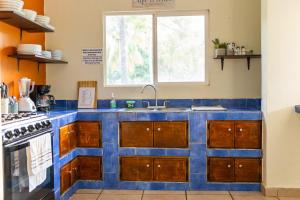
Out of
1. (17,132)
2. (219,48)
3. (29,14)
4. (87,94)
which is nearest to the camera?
(17,132)

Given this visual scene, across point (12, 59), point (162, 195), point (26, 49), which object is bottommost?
point (162, 195)

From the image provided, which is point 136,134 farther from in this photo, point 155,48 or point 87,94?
point 155,48

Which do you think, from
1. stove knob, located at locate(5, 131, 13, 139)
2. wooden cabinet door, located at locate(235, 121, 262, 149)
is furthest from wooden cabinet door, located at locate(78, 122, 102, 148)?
wooden cabinet door, located at locate(235, 121, 262, 149)

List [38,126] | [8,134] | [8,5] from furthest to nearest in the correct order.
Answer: [8,5]
[38,126]
[8,134]

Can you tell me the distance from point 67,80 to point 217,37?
2050mm

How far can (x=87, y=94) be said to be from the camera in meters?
4.27

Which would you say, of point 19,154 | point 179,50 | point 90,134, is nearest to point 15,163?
point 19,154

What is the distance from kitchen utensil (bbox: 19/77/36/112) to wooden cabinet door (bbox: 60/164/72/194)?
Answer: 2.26 ft

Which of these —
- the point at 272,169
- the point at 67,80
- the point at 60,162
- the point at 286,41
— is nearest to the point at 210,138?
the point at 272,169

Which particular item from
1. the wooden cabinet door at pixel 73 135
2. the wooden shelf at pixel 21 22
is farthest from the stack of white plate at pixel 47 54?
the wooden cabinet door at pixel 73 135

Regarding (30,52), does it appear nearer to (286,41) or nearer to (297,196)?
(286,41)

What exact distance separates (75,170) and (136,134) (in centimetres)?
79

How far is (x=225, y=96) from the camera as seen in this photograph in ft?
13.6

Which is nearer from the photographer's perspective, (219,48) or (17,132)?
(17,132)
